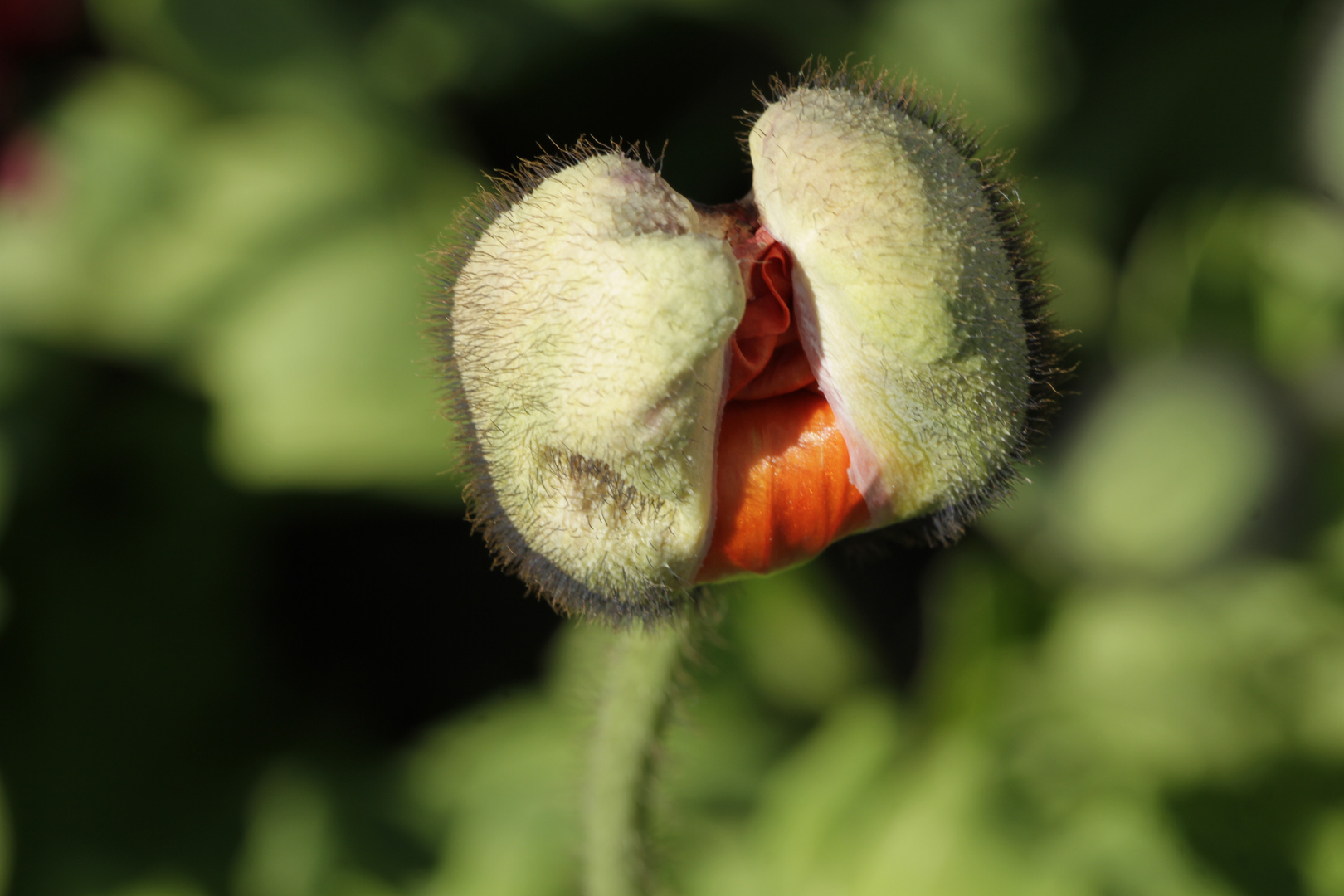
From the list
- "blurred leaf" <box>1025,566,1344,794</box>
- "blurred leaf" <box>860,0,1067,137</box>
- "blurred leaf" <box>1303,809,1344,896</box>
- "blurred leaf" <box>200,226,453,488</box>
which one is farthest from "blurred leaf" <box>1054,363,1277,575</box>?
"blurred leaf" <box>200,226,453,488</box>

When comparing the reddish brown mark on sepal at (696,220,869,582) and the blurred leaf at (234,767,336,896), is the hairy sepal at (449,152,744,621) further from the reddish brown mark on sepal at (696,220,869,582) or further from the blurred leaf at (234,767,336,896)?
the blurred leaf at (234,767,336,896)

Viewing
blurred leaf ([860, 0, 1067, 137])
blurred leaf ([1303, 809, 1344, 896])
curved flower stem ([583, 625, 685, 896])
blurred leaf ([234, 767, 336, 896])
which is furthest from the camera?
blurred leaf ([860, 0, 1067, 137])

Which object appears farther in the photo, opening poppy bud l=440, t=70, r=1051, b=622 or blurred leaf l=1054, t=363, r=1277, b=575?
blurred leaf l=1054, t=363, r=1277, b=575

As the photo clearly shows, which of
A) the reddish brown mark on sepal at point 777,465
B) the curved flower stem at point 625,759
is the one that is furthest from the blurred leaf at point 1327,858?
the reddish brown mark on sepal at point 777,465

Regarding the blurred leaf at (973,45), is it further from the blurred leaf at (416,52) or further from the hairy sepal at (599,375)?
the hairy sepal at (599,375)

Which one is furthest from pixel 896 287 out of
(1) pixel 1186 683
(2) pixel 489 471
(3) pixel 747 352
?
(1) pixel 1186 683

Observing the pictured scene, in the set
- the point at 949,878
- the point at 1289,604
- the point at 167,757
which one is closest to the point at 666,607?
the point at 949,878
